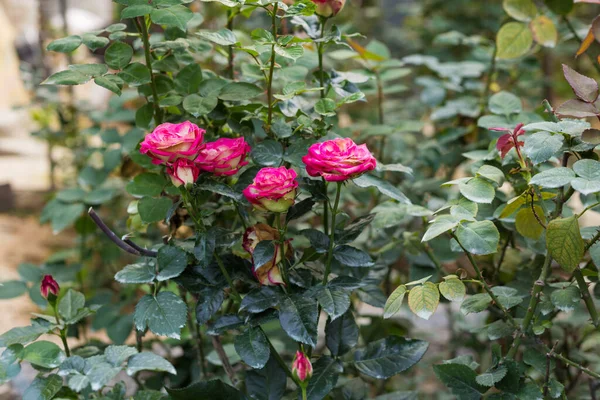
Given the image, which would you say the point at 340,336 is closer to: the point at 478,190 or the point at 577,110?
the point at 478,190

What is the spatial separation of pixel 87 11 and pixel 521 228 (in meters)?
5.43

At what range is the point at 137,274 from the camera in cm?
95

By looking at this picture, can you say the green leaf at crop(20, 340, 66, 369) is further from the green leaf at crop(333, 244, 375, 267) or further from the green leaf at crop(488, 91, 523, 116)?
the green leaf at crop(488, 91, 523, 116)

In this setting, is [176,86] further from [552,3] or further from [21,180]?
[21,180]

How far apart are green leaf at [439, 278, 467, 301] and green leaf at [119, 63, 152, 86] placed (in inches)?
23.5

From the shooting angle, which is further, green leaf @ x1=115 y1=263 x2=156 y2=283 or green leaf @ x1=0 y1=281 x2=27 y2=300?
green leaf @ x1=0 y1=281 x2=27 y2=300

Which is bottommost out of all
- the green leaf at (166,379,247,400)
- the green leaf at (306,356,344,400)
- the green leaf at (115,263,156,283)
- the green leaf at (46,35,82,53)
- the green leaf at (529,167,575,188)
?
the green leaf at (166,379,247,400)

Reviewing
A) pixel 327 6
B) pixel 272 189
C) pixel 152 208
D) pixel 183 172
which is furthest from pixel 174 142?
pixel 327 6

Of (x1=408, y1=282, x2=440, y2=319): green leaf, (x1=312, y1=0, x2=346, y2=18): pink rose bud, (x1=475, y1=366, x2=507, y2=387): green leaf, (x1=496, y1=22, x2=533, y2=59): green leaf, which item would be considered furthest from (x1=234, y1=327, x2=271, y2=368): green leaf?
(x1=496, y1=22, x2=533, y2=59): green leaf

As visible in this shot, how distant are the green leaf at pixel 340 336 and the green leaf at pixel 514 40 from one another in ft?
2.47

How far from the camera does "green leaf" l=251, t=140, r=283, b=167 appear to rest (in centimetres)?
97

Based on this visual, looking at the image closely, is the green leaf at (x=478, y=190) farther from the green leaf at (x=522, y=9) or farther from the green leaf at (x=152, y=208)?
the green leaf at (x=522, y=9)

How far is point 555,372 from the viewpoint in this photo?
1.38 m

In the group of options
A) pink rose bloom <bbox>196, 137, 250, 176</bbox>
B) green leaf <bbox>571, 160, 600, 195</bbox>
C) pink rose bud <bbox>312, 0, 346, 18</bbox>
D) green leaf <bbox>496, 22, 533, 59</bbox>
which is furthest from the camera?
green leaf <bbox>496, 22, 533, 59</bbox>
